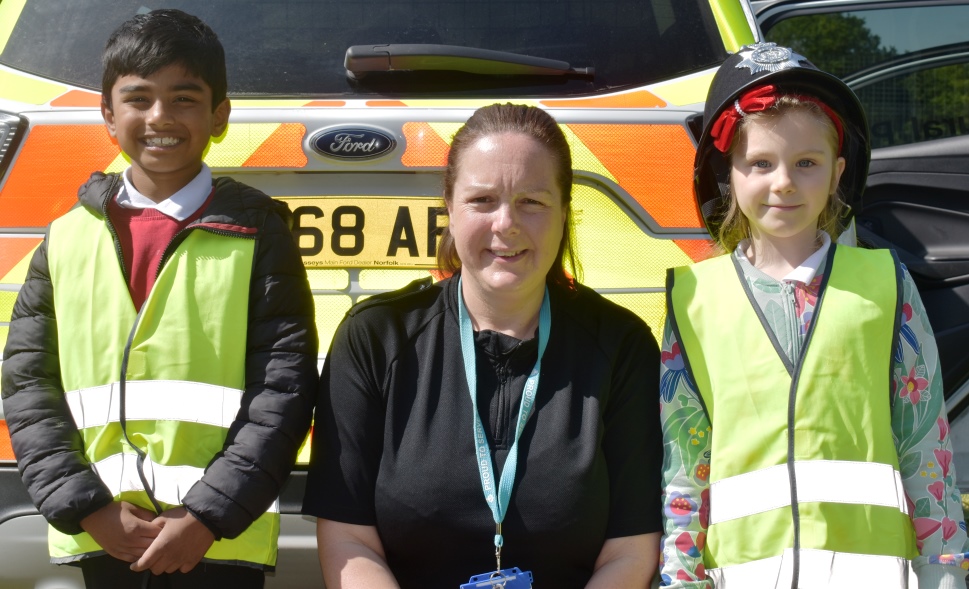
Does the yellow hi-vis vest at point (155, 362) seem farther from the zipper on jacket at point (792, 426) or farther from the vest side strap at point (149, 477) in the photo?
the zipper on jacket at point (792, 426)

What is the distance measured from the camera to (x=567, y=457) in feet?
7.70

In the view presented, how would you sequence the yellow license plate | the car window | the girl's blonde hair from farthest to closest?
the car window < the yellow license plate < the girl's blonde hair

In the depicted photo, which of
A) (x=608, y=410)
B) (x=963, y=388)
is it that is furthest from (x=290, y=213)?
(x=963, y=388)

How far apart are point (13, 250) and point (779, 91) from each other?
178cm

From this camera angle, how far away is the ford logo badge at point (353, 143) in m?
2.70

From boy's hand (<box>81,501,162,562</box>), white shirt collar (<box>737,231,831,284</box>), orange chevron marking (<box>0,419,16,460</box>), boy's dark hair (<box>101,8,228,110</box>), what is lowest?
boy's hand (<box>81,501,162,562</box>)

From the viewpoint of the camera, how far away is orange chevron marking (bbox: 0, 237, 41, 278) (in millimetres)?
2713

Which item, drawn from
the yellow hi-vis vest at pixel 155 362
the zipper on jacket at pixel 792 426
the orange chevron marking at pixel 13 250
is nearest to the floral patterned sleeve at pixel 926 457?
the zipper on jacket at pixel 792 426

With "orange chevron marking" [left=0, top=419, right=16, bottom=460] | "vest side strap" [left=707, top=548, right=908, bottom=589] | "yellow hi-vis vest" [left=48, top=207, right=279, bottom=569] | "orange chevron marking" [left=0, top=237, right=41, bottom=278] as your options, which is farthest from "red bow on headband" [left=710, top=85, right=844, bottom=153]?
"orange chevron marking" [left=0, top=419, right=16, bottom=460]

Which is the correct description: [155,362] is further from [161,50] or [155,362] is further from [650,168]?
[650,168]

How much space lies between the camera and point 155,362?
231 centimetres

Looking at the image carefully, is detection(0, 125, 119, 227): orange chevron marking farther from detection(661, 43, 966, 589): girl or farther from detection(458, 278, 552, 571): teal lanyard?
detection(661, 43, 966, 589): girl

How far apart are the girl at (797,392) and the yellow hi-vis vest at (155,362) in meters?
0.90

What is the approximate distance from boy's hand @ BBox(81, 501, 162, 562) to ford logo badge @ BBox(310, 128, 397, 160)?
3.05 feet
